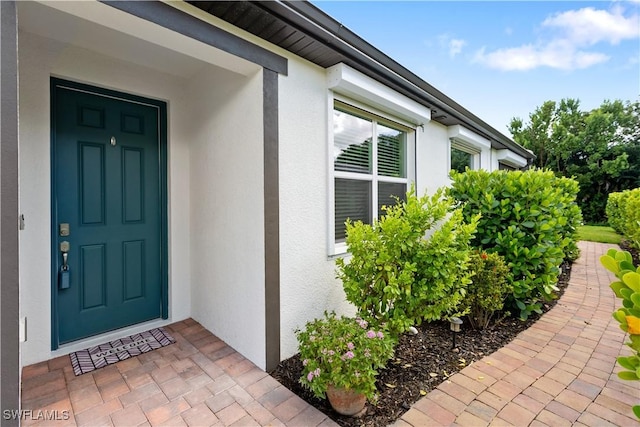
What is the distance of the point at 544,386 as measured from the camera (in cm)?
254

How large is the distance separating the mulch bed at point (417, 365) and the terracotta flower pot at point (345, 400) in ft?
0.20

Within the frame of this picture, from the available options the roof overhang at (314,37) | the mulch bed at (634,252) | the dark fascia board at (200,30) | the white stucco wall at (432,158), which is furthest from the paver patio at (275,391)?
the mulch bed at (634,252)

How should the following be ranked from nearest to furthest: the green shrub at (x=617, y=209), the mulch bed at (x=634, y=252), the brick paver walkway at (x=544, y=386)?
the brick paver walkway at (x=544, y=386) < the mulch bed at (x=634, y=252) < the green shrub at (x=617, y=209)

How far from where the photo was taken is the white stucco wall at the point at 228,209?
2.84m

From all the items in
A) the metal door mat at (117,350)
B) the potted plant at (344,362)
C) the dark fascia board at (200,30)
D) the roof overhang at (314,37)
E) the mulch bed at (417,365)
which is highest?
the roof overhang at (314,37)

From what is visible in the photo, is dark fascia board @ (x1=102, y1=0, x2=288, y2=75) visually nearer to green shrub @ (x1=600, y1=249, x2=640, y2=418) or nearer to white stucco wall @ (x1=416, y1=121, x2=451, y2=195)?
green shrub @ (x1=600, y1=249, x2=640, y2=418)

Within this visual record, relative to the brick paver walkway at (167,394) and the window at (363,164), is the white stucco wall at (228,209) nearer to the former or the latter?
the brick paver walkway at (167,394)

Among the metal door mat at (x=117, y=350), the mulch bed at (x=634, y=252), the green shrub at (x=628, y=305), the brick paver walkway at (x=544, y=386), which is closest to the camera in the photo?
the green shrub at (x=628, y=305)

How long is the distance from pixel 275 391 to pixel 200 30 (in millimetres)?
3189

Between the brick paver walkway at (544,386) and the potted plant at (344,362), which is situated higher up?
the potted plant at (344,362)

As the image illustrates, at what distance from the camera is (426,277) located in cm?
266

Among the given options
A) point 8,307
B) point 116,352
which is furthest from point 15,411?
point 116,352

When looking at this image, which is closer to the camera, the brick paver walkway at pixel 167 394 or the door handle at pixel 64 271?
the brick paver walkway at pixel 167 394

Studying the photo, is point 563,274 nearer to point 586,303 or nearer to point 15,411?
point 586,303
